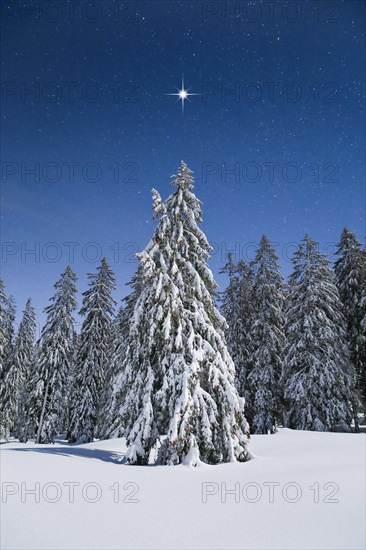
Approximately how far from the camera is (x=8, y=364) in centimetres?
4169

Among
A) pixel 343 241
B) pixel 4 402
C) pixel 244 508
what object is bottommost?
pixel 4 402

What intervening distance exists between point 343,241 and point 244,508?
2418 centimetres

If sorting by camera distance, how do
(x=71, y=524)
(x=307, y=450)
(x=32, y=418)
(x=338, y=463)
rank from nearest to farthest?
(x=71, y=524), (x=338, y=463), (x=307, y=450), (x=32, y=418)

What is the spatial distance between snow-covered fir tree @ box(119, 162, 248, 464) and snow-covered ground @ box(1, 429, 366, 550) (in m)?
1.37

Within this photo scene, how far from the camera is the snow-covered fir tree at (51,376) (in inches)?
1116

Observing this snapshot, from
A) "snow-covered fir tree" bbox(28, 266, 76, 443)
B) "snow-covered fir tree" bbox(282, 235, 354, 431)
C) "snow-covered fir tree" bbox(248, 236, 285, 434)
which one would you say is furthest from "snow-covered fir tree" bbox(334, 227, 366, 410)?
"snow-covered fir tree" bbox(28, 266, 76, 443)

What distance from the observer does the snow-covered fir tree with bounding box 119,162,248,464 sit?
11.7 meters

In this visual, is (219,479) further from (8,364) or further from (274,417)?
(8,364)

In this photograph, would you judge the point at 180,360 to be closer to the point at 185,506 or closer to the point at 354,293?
the point at 185,506

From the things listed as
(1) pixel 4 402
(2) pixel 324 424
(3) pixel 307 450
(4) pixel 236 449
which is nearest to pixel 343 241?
(2) pixel 324 424

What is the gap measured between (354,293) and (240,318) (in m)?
8.78

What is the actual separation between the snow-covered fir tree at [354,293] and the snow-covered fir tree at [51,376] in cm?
2153

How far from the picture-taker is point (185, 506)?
6.68m

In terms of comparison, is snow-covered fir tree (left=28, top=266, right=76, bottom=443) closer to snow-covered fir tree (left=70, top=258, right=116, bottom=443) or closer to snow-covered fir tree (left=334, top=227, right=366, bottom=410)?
snow-covered fir tree (left=70, top=258, right=116, bottom=443)
